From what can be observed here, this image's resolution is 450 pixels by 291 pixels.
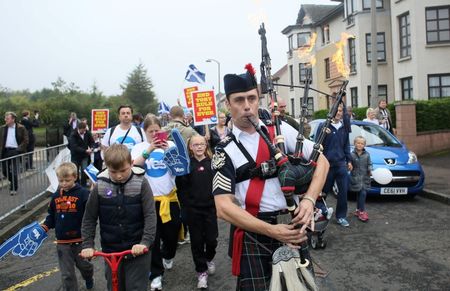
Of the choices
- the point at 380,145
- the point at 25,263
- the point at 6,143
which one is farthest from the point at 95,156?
the point at 380,145

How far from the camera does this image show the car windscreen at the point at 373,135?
33.9 feet

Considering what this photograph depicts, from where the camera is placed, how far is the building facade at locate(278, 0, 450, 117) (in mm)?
24156

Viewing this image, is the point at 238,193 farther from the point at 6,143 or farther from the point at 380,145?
the point at 6,143

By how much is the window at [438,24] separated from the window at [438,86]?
76.0 inches

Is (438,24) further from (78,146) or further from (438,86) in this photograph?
(78,146)

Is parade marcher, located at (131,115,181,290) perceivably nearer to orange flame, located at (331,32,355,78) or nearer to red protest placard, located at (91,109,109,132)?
orange flame, located at (331,32,355,78)

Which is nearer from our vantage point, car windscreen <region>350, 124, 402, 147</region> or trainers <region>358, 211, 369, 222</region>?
trainers <region>358, 211, 369, 222</region>

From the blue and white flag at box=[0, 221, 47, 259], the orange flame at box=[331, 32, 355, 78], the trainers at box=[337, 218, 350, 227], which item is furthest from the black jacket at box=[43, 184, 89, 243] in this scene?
the trainers at box=[337, 218, 350, 227]

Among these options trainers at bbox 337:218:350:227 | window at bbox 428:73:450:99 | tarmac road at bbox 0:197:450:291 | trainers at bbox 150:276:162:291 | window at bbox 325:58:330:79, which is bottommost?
tarmac road at bbox 0:197:450:291

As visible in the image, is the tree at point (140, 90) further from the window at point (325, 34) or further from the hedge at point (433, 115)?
the hedge at point (433, 115)

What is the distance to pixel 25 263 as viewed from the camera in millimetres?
6387

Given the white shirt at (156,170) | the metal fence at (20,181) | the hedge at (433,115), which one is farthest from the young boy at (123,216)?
the hedge at (433,115)

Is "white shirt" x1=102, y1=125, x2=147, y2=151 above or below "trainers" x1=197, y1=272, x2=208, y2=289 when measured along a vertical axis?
above

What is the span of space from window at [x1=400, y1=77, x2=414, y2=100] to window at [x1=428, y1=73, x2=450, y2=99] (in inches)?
48.5
